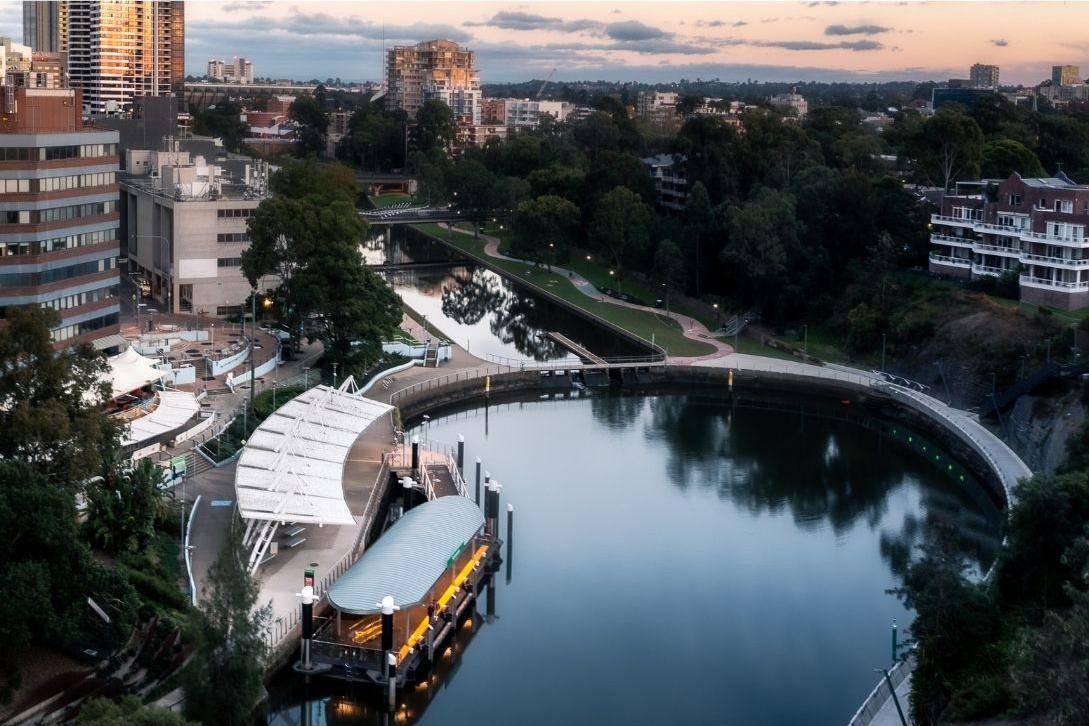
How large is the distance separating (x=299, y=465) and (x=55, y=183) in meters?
12.4

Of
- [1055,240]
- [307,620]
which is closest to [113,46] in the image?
[1055,240]

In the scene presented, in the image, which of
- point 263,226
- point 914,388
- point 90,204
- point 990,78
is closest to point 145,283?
point 263,226

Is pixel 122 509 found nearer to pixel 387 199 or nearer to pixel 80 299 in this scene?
pixel 80 299

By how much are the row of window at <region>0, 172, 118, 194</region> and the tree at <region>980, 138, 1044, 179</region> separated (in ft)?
129

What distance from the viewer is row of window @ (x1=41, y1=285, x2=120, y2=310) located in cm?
3452

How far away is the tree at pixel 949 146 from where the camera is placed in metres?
57.0

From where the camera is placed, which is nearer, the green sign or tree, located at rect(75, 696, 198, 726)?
tree, located at rect(75, 696, 198, 726)

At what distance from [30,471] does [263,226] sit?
24359 mm

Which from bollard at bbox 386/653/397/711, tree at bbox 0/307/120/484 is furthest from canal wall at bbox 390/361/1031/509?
bollard at bbox 386/653/397/711

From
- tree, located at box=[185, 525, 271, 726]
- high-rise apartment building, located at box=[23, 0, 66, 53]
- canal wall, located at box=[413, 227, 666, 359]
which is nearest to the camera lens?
tree, located at box=[185, 525, 271, 726]

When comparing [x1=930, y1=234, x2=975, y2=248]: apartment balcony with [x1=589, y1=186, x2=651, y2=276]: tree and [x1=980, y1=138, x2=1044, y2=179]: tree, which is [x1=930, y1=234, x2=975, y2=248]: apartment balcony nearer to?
[x1=980, y1=138, x2=1044, y2=179]: tree

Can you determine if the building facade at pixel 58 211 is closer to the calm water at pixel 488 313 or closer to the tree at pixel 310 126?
the calm water at pixel 488 313

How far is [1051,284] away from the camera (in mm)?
43906

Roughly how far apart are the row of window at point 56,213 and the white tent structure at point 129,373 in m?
4.64
